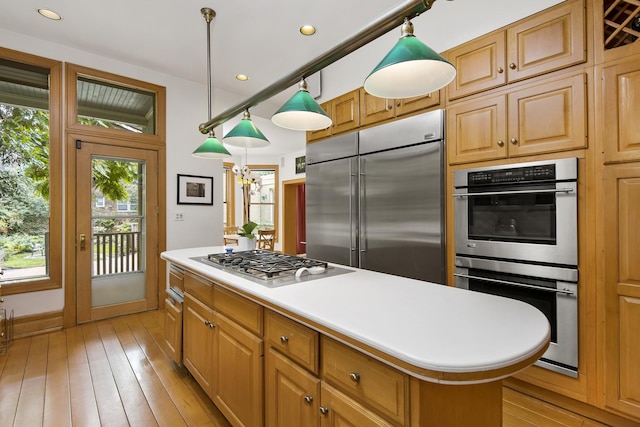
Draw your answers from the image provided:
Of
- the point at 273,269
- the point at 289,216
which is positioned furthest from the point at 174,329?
the point at 289,216

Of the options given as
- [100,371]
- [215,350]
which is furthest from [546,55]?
[100,371]

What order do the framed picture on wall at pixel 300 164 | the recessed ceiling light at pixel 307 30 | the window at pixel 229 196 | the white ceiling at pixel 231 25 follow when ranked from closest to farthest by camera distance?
the white ceiling at pixel 231 25 → the recessed ceiling light at pixel 307 30 → the framed picture on wall at pixel 300 164 → the window at pixel 229 196

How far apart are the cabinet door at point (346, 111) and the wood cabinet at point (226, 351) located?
2047 mm

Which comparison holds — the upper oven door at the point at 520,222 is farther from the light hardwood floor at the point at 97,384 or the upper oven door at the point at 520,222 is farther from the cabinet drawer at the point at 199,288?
the light hardwood floor at the point at 97,384

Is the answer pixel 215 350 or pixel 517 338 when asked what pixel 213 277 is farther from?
pixel 517 338

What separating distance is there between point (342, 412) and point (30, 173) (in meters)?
3.97

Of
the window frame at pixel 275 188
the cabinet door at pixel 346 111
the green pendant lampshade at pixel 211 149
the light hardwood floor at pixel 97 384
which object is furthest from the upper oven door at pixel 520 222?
the window frame at pixel 275 188

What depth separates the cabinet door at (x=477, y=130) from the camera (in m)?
2.09

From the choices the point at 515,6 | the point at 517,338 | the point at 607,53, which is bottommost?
the point at 517,338

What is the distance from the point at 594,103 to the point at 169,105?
4.26 metres

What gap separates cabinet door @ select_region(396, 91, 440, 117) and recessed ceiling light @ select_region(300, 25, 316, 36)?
3.74ft

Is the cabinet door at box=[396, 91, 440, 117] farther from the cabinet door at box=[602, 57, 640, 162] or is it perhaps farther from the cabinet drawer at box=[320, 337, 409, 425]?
the cabinet drawer at box=[320, 337, 409, 425]

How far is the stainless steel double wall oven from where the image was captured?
1.82 metres

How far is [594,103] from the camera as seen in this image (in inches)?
68.8
